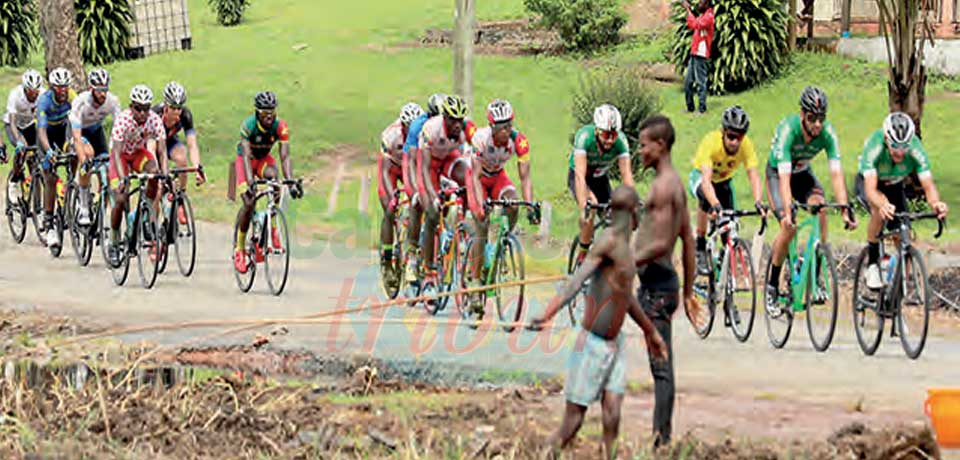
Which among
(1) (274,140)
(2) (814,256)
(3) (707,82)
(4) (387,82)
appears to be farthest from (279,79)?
(2) (814,256)

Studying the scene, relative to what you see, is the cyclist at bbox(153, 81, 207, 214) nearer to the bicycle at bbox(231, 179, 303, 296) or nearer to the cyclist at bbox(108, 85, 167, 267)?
the cyclist at bbox(108, 85, 167, 267)

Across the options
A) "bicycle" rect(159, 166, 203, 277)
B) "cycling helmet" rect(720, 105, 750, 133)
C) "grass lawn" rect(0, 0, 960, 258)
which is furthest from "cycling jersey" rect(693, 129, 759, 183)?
"grass lawn" rect(0, 0, 960, 258)

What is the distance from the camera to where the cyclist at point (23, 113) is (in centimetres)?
2139

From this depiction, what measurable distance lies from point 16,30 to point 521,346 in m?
28.7

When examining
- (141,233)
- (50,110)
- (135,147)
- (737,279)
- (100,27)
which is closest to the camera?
(737,279)

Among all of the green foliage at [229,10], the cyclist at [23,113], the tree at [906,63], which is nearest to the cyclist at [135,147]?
the cyclist at [23,113]

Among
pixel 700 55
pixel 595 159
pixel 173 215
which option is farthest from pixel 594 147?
pixel 700 55

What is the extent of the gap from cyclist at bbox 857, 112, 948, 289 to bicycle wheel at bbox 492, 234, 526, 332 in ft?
9.65

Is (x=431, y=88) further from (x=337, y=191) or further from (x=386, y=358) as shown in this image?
(x=386, y=358)

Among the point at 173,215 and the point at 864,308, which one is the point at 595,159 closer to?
the point at 864,308

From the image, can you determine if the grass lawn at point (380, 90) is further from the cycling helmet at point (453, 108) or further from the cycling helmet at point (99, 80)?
the cycling helmet at point (453, 108)

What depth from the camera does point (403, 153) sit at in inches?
696

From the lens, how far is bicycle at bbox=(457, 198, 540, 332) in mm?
16078

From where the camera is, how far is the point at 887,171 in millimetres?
14828
